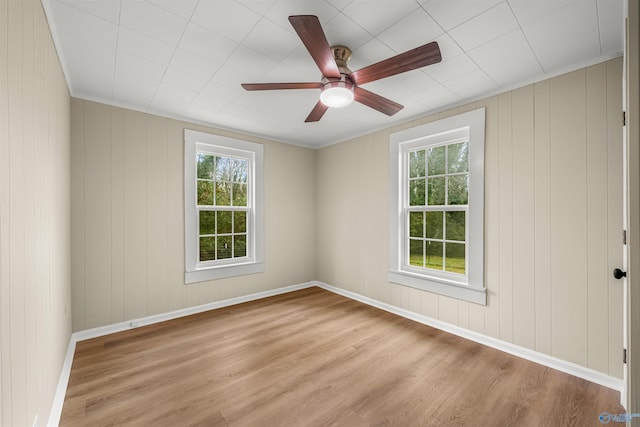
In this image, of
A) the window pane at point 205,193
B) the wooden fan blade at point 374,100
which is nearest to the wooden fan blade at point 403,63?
the wooden fan blade at point 374,100

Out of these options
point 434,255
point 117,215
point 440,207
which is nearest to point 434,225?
point 440,207

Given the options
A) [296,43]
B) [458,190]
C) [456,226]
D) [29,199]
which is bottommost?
[456,226]

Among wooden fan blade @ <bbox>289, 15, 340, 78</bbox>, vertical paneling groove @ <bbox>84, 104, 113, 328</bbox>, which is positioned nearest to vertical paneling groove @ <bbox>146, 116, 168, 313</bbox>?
vertical paneling groove @ <bbox>84, 104, 113, 328</bbox>

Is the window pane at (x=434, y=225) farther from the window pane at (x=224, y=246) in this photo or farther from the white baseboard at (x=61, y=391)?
the white baseboard at (x=61, y=391)

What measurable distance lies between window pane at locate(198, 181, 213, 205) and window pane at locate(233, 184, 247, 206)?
0.35 metres

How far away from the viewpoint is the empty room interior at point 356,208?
155 cm

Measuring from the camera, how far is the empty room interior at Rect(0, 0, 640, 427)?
1546 mm

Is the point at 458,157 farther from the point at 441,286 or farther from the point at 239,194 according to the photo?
the point at 239,194

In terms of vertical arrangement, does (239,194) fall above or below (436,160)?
below

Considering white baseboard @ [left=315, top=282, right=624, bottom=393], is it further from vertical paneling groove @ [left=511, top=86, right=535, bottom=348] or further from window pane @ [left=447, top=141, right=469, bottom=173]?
window pane @ [left=447, top=141, right=469, bottom=173]

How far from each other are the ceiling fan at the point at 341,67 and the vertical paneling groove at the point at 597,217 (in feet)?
4.91

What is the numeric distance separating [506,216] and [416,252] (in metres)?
1.09

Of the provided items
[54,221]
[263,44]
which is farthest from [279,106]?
[54,221]

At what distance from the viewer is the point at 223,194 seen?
3.82 m
